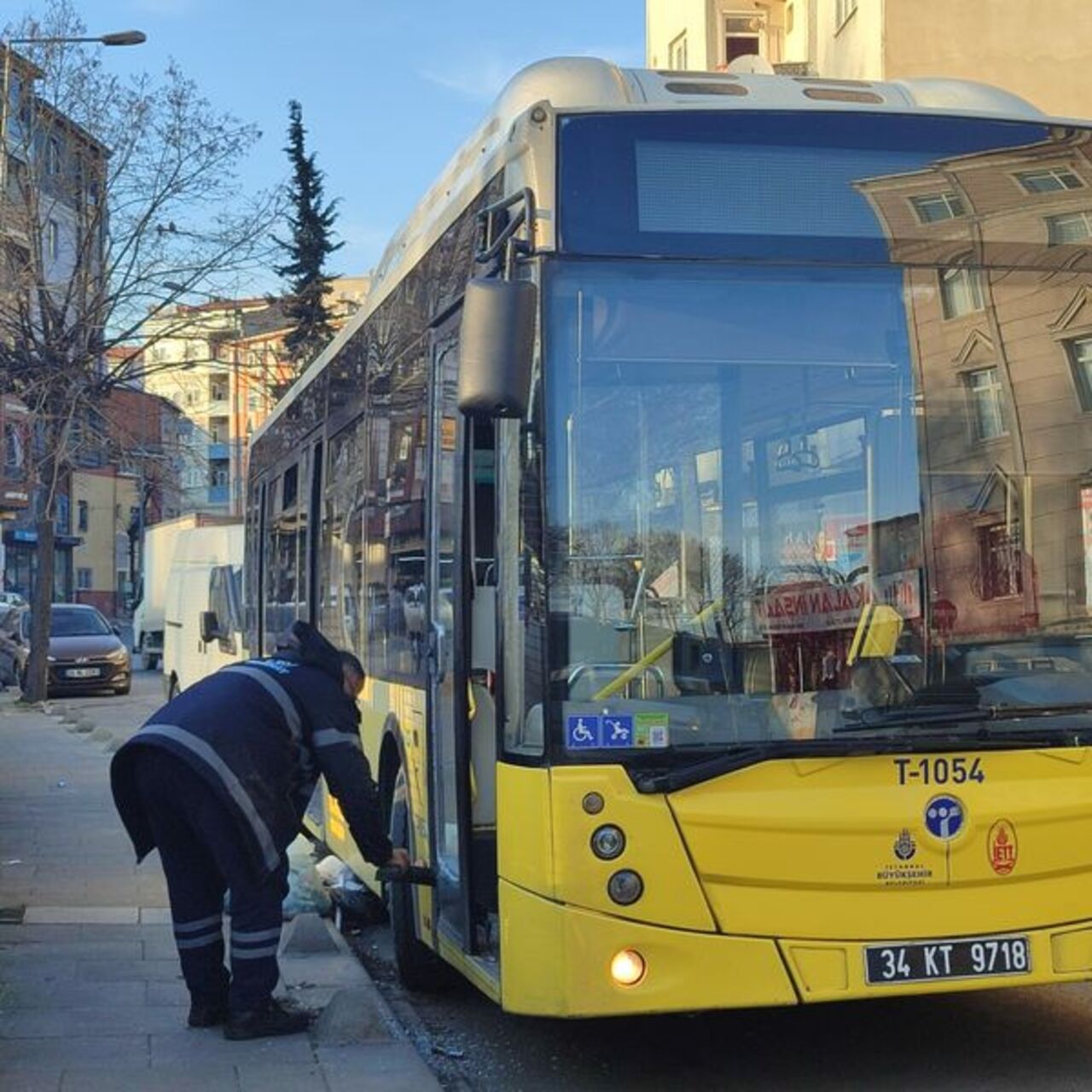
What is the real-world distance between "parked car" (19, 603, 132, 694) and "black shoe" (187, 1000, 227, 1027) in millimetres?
23585

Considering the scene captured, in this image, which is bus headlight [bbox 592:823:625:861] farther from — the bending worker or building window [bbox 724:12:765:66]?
building window [bbox 724:12:765:66]

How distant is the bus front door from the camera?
5.82 m

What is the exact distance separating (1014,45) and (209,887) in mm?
23000

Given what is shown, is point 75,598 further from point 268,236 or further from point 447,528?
point 447,528

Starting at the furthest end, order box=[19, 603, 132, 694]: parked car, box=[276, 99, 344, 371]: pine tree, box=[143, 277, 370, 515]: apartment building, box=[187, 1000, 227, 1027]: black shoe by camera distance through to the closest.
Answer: box=[276, 99, 344, 371]: pine tree → box=[19, 603, 132, 694]: parked car → box=[143, 277, 370, 515]: apartment building → box=[187, 1000, 227, 1027]: black shoe

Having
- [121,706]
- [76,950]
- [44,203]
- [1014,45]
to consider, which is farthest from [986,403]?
[121,706]

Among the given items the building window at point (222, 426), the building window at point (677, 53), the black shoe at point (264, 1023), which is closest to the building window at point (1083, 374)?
the black shoe at point (264, 1023)

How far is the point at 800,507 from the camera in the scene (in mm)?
5336

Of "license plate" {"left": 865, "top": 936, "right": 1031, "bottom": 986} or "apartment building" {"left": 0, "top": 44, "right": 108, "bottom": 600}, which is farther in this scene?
"apartment building" {"left": 0, "top": 44, "right": 108, "bottom": 600}

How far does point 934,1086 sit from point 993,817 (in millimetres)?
1152

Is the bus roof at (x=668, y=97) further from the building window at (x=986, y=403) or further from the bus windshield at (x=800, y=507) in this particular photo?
the building window at (x=986, y=403)

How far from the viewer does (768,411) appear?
211 inches

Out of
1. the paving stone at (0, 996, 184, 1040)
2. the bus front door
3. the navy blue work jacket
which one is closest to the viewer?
the bus front door

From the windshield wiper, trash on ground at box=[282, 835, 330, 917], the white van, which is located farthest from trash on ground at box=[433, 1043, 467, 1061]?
the white van
